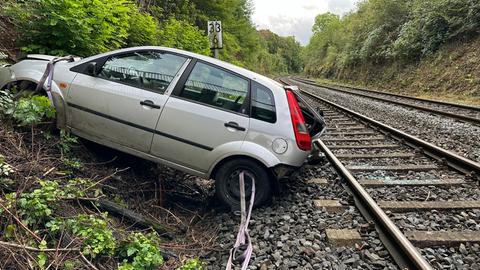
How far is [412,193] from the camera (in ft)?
15.3

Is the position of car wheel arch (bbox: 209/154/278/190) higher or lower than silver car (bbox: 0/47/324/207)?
lower

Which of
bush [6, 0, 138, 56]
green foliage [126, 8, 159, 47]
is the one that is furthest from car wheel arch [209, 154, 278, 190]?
green foliage [126, 8, 159, 47]

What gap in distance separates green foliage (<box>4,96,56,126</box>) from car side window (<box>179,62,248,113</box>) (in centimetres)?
152

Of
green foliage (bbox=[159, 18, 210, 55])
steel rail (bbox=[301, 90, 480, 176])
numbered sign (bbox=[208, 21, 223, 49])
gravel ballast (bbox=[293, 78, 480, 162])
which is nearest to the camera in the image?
steel rail (bbox=[301, 90, 480, 176])

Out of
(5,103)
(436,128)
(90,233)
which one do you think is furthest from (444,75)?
(90,233)

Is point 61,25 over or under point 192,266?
over

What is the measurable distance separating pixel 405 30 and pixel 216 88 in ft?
80.3

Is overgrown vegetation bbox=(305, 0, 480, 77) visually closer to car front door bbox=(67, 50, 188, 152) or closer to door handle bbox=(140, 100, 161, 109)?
car front door bbox=(67, 50, 188, 152)

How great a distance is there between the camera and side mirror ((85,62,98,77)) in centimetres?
449

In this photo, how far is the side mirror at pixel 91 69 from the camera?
4.49 metres

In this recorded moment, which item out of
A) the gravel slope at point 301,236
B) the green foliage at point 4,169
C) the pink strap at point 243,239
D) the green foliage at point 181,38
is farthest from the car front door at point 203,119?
the green foliage at point 181,38

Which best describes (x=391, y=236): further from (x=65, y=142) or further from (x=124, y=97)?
(x=65, y=142)

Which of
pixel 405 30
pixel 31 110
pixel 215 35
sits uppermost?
pixel 405 30

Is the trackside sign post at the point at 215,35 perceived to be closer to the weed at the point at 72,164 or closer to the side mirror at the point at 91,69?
the side mirror at the point at 91,69
